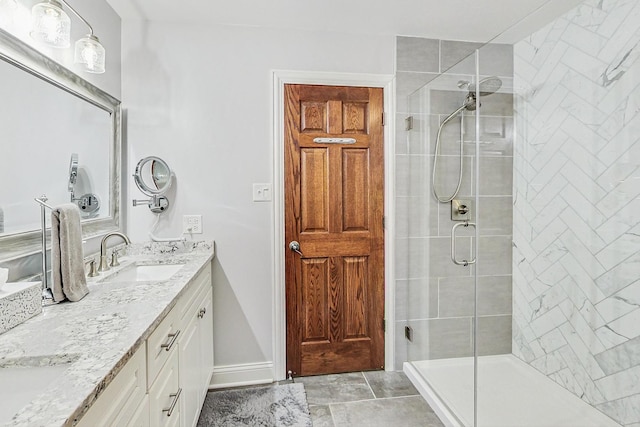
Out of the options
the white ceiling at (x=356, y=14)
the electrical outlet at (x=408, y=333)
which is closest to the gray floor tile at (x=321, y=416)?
the electrical outlet at (x=408, y=333)

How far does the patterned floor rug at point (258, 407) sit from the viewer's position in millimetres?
1874

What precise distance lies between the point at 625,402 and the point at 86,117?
9.72ft

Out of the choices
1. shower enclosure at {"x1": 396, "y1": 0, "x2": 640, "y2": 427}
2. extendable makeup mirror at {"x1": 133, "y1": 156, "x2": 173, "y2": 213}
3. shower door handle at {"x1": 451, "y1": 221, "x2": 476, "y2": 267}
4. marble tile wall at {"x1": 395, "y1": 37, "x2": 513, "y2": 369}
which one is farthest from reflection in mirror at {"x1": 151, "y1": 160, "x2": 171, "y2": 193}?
shower door handle at {"x1": 451, "y1": 221, "x2": 476, "y2": 267}

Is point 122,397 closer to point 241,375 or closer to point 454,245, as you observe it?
point 241,375

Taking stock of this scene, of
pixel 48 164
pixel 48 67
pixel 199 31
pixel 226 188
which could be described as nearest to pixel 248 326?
pixel 226 188

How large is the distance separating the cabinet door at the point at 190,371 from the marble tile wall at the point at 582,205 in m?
1.83

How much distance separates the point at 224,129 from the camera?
2.24m

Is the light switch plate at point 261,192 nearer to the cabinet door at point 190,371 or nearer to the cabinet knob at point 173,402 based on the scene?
the cabinet door at point 190,371

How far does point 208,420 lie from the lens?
1.89 meters

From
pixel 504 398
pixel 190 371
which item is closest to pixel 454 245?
pixel 504 398

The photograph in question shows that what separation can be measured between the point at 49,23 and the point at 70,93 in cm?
44

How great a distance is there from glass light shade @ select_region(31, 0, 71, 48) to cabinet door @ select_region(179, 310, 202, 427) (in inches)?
48.8

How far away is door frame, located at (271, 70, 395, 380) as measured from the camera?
2268mm

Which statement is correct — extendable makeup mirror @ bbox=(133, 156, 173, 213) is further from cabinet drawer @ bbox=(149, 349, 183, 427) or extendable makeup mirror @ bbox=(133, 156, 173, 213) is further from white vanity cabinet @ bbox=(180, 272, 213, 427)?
cabinet drawer @ bbox=(149, 349, 183, 427)
